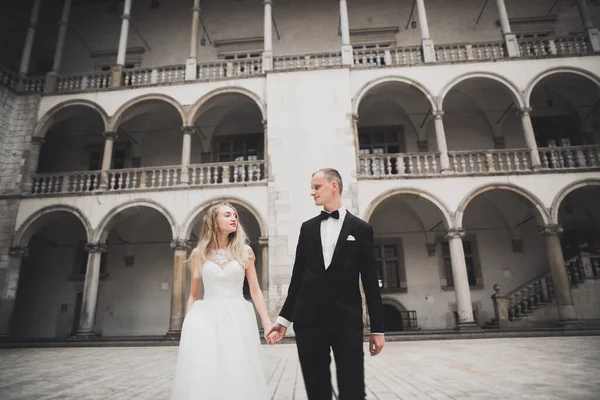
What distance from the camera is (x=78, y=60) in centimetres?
1900

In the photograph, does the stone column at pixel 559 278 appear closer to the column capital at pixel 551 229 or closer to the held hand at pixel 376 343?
the column capital at pixel 551 229

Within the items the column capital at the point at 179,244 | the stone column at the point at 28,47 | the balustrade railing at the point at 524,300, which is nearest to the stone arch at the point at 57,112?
the stone column at the point at 28,47

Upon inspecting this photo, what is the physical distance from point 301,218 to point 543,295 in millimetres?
9079

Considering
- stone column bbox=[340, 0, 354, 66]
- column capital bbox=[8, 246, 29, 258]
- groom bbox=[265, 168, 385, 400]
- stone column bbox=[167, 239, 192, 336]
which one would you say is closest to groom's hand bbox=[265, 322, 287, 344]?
groom bbox=[265, 168, 385, 400]

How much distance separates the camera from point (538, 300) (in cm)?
1348

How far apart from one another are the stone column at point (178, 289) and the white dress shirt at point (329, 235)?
435 inches

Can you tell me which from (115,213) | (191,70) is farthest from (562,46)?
(115,213)

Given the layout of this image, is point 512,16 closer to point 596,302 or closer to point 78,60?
point 596,302

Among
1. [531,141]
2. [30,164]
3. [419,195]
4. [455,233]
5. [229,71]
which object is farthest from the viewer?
[229,71]

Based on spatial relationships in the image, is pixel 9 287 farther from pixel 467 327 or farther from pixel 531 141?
pixel 531 141

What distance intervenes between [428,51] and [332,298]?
14.6 m

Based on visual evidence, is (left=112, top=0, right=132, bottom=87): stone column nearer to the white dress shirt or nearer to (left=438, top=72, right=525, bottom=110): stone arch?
(left=438, top=72, right=525, bottom=110): stone arch

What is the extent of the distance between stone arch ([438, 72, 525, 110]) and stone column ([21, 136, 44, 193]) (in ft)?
51.3

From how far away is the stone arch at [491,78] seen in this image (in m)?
13.9
